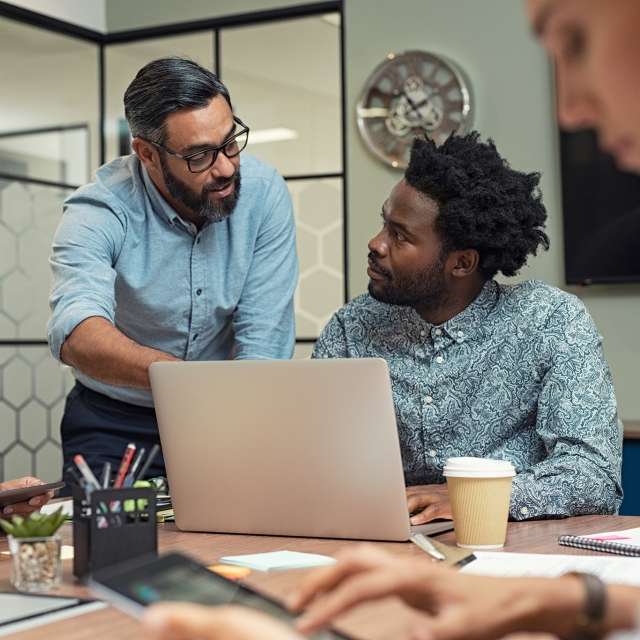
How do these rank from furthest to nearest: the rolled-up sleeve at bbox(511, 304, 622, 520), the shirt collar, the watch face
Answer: the watch face → the shirt collar → the rolled-up sleeve at bbox(511, 304, 622, 520)

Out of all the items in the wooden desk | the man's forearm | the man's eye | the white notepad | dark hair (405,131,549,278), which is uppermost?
dark hair (405,131,549,278)

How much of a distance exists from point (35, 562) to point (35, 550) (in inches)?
0.6

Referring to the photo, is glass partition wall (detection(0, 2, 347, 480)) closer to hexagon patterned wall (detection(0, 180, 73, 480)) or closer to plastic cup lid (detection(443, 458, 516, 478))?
hexagon patterned wall (detection(0, 180, 73, 480))

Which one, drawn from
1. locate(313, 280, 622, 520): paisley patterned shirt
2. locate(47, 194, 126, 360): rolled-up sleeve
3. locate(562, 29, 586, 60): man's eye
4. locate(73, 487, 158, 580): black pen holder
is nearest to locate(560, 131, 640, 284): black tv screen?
locate(313, 280, 622, 520): paisley patterned shirt

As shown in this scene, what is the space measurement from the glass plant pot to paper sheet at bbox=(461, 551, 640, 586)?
48 cm

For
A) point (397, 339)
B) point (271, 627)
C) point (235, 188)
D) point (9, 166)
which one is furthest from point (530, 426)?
point (9, 166)

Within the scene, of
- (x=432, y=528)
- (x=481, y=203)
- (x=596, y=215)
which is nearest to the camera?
(x=432, y=528)

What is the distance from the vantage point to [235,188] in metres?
2.31

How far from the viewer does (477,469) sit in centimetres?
150

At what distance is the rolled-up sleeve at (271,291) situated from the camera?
236 centimetres

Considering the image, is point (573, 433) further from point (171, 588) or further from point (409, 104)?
point (409, 104)

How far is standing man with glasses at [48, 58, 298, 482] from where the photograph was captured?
2256mm

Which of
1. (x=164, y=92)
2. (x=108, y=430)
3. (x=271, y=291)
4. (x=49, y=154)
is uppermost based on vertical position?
(x=49, y=154)

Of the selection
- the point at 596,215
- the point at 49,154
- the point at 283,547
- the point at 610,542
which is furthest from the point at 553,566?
the point at 49,154
